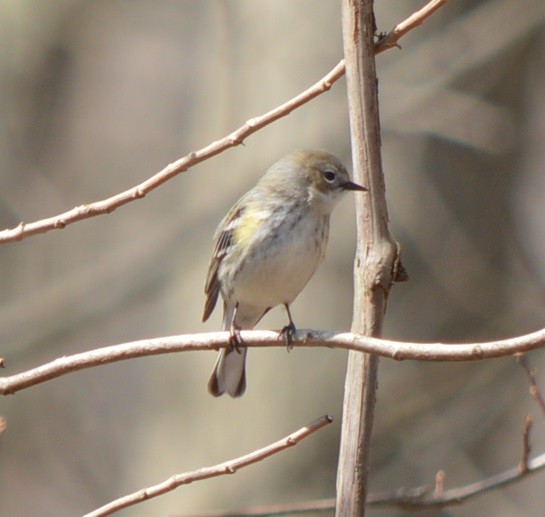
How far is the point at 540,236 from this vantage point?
735 centimetres

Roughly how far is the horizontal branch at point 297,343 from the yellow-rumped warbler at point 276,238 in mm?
1518

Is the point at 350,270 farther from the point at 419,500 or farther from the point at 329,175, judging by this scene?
the point at 419,500

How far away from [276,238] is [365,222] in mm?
1740

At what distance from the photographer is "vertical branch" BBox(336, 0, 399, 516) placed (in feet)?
7.11

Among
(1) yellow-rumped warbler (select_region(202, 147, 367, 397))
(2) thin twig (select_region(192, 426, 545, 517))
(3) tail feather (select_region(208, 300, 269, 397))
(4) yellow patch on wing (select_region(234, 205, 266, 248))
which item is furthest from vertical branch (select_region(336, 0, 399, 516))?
(3) tail feather (select_region(208, 300, 269, 397))

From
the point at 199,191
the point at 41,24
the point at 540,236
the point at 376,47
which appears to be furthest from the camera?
the point at 41,24

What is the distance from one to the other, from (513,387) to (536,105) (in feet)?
6.25

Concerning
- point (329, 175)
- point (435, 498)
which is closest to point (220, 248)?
point (329, 175)

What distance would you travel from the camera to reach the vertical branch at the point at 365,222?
7.11ft

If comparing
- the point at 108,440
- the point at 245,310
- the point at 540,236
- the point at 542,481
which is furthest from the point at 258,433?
the point at 108,440

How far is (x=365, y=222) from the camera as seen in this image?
2271mm

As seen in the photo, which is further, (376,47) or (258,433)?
(258,433)

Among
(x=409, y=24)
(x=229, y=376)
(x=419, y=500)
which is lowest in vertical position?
(x=419, y=500)

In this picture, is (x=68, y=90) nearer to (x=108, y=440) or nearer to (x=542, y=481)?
(x=108, y=440)
